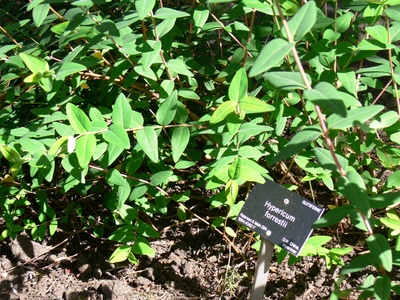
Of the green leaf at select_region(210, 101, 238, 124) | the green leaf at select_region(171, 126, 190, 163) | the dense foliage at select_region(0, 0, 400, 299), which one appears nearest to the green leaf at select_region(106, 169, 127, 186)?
the dense foliage at select_region(0, 0, 400, 299)

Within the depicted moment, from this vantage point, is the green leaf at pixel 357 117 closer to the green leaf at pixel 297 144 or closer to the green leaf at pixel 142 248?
the green leaf at pixel 297 144

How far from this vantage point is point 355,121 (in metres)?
1.19

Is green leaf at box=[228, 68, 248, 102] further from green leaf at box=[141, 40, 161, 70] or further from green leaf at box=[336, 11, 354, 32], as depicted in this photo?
green leaf at box=[336, 11, 354, 32]

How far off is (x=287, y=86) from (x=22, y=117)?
1.51 metres

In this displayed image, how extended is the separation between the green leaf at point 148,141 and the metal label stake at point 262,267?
0.48 meters

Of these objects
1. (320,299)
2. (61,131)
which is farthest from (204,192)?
(61,131)

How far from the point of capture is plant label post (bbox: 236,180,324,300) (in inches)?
63.6

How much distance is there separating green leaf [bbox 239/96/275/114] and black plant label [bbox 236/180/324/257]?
32cm

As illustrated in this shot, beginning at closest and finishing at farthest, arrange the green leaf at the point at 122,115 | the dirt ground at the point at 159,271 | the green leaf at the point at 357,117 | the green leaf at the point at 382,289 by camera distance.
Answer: the green leaf at the point at 357,117 → the green leaf at the point at 382,289 → the green leaf at the point at 122,115 → the dirt ground at the point at 159,271

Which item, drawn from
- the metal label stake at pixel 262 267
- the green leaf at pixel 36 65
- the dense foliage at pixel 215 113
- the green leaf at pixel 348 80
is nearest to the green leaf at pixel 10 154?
the dense foliage at pixel 215 113

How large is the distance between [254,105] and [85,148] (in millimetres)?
461

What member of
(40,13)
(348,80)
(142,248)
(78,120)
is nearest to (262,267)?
(142,248)

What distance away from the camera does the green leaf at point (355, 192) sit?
119cm

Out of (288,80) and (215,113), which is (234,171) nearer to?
(215,113)
